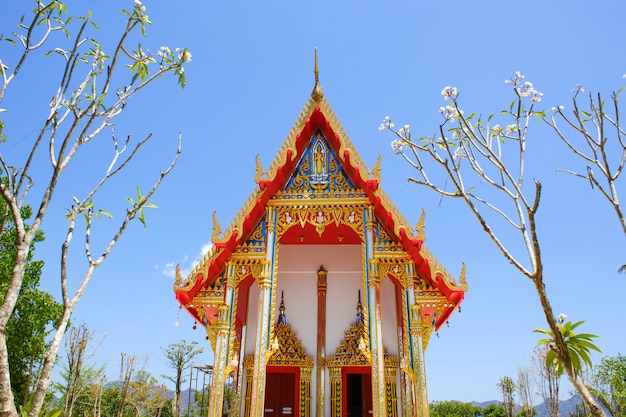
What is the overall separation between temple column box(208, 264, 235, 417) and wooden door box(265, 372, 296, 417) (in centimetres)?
294

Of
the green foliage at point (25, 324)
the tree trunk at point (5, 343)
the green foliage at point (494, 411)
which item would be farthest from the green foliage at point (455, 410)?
the tree trunk at point (5, 343)

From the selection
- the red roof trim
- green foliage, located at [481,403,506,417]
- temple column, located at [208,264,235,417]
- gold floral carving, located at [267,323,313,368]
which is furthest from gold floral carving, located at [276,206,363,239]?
green foliage, located at [481,403,506,417]

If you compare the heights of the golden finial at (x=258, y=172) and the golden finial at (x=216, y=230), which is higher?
the golden finial at (x=258, y=172)

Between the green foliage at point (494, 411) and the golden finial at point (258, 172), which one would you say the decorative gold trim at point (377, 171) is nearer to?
the golden finial at point (258, 172)

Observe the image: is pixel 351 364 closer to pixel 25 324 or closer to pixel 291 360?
pixel 291 360

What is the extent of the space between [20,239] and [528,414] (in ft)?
83.3

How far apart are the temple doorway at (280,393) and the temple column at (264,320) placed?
7.39ft

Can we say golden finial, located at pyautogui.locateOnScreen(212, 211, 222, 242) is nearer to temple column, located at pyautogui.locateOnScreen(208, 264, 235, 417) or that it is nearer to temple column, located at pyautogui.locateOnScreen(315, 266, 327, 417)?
temple column, located at pyautogui.locateOnScreen(208, 264, 235, 417)

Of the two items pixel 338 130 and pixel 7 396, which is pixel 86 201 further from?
pixel 338 130

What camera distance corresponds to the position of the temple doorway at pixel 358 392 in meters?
10.5

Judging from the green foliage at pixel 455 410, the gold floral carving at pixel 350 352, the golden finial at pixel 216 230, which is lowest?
Result: the green foliage at pixel 455 410

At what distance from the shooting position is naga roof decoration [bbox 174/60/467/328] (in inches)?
333

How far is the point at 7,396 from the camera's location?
12.1 ft

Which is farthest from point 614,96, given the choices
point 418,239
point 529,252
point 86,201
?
point 86,201
